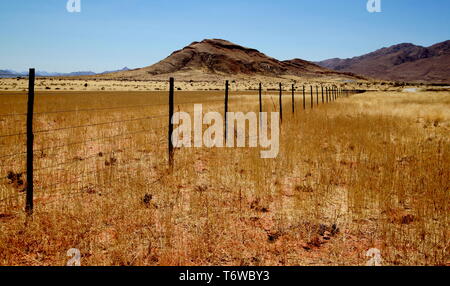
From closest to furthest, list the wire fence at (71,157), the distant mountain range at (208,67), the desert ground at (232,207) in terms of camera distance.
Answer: the desert ground at (232,207) → the wire fence at (71,157) → the distant mountain range at (208,67)

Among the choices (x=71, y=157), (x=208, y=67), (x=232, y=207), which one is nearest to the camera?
(x=232, y=207)

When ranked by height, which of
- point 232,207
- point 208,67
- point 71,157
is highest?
point 208,67

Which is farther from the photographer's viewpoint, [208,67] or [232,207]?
[208,67]

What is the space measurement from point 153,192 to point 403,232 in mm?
4538

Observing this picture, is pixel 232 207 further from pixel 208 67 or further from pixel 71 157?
pixel 208 67

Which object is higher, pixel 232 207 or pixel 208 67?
pixel 208 67

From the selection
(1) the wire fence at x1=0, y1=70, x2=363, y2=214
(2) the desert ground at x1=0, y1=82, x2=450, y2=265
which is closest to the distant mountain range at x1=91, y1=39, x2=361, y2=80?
(1) the wire fence at x1=0, y1=70, x2=363, y2=214

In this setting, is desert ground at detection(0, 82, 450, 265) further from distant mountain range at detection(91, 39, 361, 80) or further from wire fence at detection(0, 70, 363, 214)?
distant mountain range at detection(91, 39, 361, 80)

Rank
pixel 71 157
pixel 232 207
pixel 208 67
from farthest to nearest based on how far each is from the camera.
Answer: pixel 208 67
pixel 71 157
pixel 232 207

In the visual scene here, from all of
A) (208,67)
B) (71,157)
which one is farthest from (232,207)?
(208,67)

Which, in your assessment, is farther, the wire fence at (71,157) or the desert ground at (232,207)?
the wire fence at (71,157)

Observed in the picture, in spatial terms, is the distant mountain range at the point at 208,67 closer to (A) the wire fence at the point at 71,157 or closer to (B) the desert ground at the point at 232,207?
(A) the wire fence at the point at 71,157

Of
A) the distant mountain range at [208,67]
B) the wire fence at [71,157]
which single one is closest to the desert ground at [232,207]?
the wire fence at [71,157]

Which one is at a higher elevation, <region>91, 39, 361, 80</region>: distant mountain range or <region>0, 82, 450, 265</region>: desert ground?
<region>91, 39, 361, 80</region>: distant mountain range
